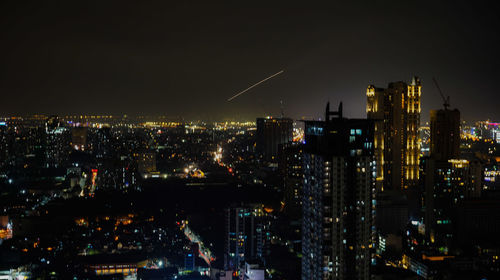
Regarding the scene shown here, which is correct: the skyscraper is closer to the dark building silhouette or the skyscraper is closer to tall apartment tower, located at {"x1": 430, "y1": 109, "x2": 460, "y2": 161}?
the dark building silhouette

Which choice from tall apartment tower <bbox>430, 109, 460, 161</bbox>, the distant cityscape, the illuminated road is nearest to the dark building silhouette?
the distant cityscape

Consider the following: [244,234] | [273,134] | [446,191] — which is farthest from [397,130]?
[273,134]

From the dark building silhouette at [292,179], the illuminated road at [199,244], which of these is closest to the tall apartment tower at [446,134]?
the dark building silhouette at [292,179]

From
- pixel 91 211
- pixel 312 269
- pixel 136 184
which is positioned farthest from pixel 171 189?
pixel 312 269

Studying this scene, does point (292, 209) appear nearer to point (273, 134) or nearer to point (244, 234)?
point (244, 234)

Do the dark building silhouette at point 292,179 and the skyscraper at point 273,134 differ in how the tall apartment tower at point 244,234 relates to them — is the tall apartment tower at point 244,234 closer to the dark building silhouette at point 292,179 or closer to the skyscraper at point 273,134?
the dark building silhouette at point 292,179
